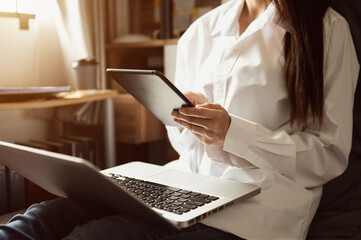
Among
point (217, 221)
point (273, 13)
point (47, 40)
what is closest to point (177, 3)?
point (47, 40)

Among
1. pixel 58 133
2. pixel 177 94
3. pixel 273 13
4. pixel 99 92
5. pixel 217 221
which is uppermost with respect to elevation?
pixel 273 13

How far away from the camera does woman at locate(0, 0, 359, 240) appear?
80cm

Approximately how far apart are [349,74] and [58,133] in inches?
59.2

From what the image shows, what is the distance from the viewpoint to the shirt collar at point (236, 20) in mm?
977

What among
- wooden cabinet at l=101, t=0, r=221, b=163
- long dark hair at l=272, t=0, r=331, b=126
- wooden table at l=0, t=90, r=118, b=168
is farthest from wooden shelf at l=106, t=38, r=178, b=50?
long dark hair at l=272, t=0, r=331, b=126

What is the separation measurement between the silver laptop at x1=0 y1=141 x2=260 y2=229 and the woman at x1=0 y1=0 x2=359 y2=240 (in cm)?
4

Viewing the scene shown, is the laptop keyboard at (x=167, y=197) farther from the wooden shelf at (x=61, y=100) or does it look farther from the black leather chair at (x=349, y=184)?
the wooden shelf at (x=61, y=100)

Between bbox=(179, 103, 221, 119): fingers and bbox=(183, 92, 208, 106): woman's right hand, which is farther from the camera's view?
bbox=(183, 92, 208, 106): woman's right hand

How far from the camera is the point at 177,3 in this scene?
7.16 feet

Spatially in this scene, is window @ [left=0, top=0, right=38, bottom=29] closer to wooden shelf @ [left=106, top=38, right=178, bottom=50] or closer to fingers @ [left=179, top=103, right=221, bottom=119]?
wooden shelf @ [left=106, top=38, right=178, bottom=50]

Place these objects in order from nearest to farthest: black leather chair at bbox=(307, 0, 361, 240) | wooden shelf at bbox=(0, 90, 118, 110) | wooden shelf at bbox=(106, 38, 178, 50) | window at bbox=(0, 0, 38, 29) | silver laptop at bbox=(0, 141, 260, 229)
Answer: silver laptop at bbox=(0, 141, 260, 229), black leather chair at bbox=(307, 0, 361, 240), wooden shelf at bbox=(0, 90, 118, 110), window at bbox=(0, 0, 38, 29), wooden shelf at bbox=(106, 38, 178, 50)

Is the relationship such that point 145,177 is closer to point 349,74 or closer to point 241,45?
point 241,45

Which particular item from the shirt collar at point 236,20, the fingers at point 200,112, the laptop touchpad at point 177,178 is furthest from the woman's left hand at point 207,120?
the shirt collar at point 236,20

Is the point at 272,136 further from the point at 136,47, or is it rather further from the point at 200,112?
the point at 136,47
